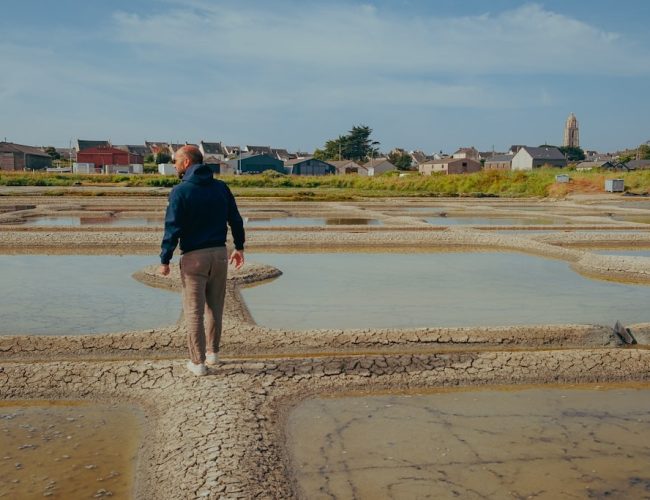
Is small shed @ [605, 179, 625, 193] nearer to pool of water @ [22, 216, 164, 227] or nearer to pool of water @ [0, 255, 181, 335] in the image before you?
pool of water @ [22, 216, 164, 227]

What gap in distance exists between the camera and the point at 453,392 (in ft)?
14.9

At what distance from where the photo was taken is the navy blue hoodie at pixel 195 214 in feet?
13.3

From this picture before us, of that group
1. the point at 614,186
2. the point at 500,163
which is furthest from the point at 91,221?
the point at 500,163

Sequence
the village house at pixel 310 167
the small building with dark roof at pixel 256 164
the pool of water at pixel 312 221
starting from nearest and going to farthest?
the pool of water at pixel 312 221 < the small building with dark roof at pixel 256 164 < the village house at pixel 310 167

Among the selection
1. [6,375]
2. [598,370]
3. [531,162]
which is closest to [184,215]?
[6,375]

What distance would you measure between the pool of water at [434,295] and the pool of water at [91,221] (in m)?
7.97

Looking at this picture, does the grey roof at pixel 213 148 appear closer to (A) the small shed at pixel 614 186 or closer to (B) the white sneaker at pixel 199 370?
(A) the small shed at pixel 614 186

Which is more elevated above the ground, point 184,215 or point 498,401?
point 184,215

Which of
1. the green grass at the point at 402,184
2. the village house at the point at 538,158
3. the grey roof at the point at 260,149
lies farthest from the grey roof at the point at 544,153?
the grey roof at the point at 260,149

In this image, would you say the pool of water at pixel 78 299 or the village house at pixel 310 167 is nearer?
the pool of water at pixel 78 299

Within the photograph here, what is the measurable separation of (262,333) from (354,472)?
243 cm

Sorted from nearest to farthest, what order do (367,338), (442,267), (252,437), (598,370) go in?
(252,437) → (598,370) → (367,338) → (442,267)

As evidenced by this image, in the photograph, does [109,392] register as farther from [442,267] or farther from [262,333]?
[442,267]

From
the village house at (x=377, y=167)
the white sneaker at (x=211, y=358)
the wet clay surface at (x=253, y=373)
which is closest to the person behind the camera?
the wet clay surface at (x=253, y=373)
